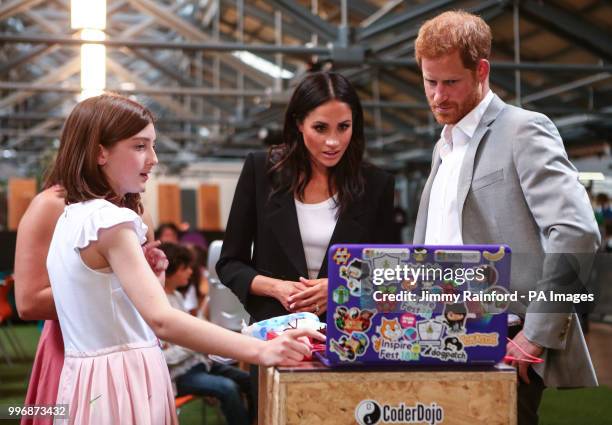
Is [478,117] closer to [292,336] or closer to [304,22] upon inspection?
[292,336]

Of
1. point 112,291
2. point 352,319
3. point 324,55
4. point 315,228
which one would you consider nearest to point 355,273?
point 352,319

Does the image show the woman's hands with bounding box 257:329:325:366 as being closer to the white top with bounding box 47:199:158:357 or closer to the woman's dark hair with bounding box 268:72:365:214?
the white top with bounding box 47:199:158:357

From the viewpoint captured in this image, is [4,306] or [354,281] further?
[4,306]

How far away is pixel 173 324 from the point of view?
1.42 meters

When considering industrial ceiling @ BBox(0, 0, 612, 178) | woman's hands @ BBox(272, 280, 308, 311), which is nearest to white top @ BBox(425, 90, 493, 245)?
woman's hands @ BBox(272, 280, 308, 311)

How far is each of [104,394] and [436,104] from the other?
98cm

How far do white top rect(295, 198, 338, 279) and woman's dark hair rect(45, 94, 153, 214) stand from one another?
641mm

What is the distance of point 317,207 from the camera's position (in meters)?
2.23

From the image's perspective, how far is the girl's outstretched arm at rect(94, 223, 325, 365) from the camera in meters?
1.36

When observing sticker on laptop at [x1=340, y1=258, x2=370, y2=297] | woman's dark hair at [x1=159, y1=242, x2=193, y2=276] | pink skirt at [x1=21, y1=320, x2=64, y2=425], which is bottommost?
pink skirt at [x1=21, y1=320, x2=64, y2=425]

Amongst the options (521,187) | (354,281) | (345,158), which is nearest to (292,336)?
(354,281)

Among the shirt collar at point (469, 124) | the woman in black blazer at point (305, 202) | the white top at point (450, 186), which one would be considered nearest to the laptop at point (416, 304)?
the white top at point (450, 186)

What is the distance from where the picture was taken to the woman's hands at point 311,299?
6.63ft

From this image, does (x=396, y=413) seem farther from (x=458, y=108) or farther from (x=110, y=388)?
(x=458, y=108)
